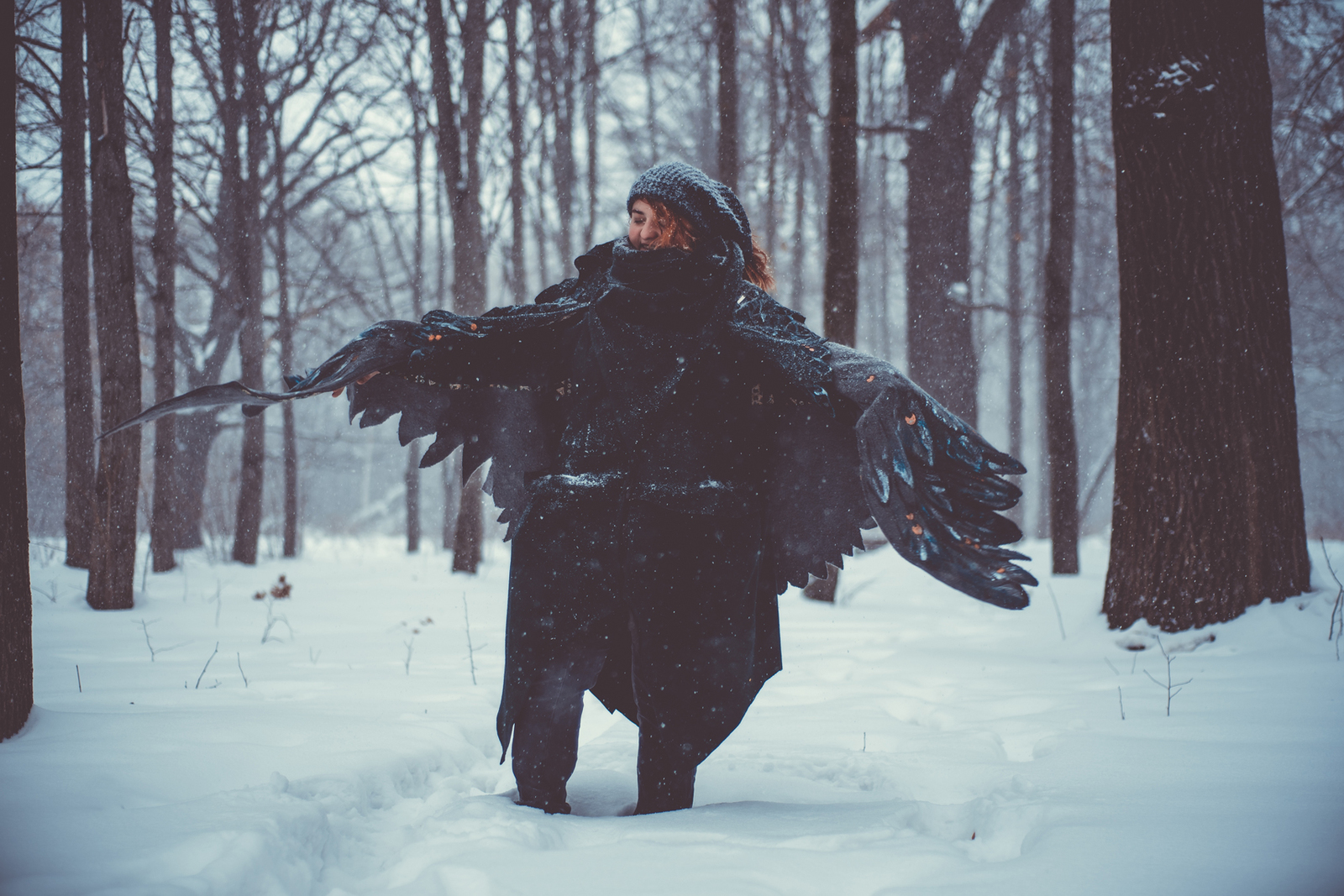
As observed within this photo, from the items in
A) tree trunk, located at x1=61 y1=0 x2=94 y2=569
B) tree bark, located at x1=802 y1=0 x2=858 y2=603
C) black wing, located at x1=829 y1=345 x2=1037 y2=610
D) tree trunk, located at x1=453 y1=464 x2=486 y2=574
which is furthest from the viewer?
tree trunk, located at x1=453 y1=464 x2=486 y2=574

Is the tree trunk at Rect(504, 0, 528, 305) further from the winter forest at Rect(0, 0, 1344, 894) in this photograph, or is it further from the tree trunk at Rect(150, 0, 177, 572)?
the tree trunk at Rect(150, 0, 177, 572)

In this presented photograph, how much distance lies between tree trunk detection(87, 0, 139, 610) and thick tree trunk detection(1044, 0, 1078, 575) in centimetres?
794

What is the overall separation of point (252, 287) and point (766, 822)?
9.76 metres

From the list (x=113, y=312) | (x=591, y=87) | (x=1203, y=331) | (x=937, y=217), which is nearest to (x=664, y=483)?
(x=1203, y=331)

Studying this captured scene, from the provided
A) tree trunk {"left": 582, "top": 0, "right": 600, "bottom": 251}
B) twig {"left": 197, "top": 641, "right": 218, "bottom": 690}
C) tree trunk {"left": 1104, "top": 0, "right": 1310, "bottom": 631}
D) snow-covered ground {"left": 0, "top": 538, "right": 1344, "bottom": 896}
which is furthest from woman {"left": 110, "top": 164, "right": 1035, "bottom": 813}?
tree trunk {"left": 582, "top": 0, "right": 600, "bottom": 251}

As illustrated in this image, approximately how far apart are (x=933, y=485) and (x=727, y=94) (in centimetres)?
690

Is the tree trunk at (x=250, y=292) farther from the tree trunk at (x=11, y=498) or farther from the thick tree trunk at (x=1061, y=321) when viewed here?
the thick tree trunk at (x=1061, y=321)

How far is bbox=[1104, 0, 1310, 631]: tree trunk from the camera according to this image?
14.0 ft

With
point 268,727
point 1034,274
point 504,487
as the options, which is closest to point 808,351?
point 504,487

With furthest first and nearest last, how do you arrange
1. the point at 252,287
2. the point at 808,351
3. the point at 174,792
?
1. the point at 252,287
2. the point at 808,351
3. the point at 174,792

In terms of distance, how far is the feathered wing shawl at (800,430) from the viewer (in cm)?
215

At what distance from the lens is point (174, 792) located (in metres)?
2.17

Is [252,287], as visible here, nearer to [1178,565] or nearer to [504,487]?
[504,487]

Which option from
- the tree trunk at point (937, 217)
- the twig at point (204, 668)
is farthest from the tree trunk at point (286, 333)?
the tree trunk at point (937, 217)
